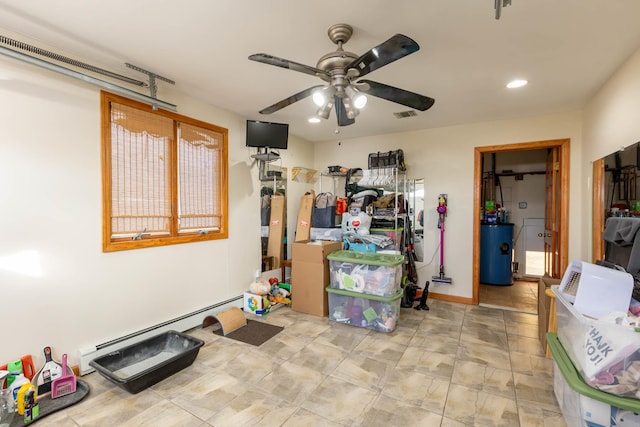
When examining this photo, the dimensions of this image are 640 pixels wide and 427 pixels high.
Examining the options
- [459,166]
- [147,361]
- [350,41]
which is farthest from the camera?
[459,166]

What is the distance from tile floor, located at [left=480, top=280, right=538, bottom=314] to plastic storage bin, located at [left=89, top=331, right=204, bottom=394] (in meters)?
3.88

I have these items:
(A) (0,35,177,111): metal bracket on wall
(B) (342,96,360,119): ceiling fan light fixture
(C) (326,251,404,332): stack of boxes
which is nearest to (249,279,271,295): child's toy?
(C) (326,251,404,332): stack of boxes

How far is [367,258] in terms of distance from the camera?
3434 millimetres

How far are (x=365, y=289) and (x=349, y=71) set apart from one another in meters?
2.33

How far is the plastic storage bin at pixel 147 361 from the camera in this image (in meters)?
2.13

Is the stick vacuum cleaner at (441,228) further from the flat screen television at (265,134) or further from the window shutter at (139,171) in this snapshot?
the window shutter at (139,171)

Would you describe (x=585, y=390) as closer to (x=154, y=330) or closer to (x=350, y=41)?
(x=350, y=41)

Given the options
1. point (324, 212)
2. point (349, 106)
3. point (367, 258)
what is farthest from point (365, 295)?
point (349, 106)

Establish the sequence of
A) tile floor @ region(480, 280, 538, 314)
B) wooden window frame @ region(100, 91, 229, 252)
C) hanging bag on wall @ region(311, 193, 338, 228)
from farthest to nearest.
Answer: hanging bag on wall @ region(311, 193, 338, 228) < tile floor @ region(480, 280, 538, 314) < wooden window frame @ region(100, 91, 229, 252)

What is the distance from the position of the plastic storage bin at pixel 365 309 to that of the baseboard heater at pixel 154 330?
128 cm

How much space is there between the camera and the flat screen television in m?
3.76

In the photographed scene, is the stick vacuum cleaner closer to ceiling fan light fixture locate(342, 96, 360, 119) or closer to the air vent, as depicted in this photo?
the air vent

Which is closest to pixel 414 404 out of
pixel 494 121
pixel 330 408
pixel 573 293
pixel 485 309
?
pixel 330 408

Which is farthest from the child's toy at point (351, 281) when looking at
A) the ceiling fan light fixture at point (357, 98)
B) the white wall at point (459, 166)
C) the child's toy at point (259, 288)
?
the ceiling fan light fixture at point (357, 98)
